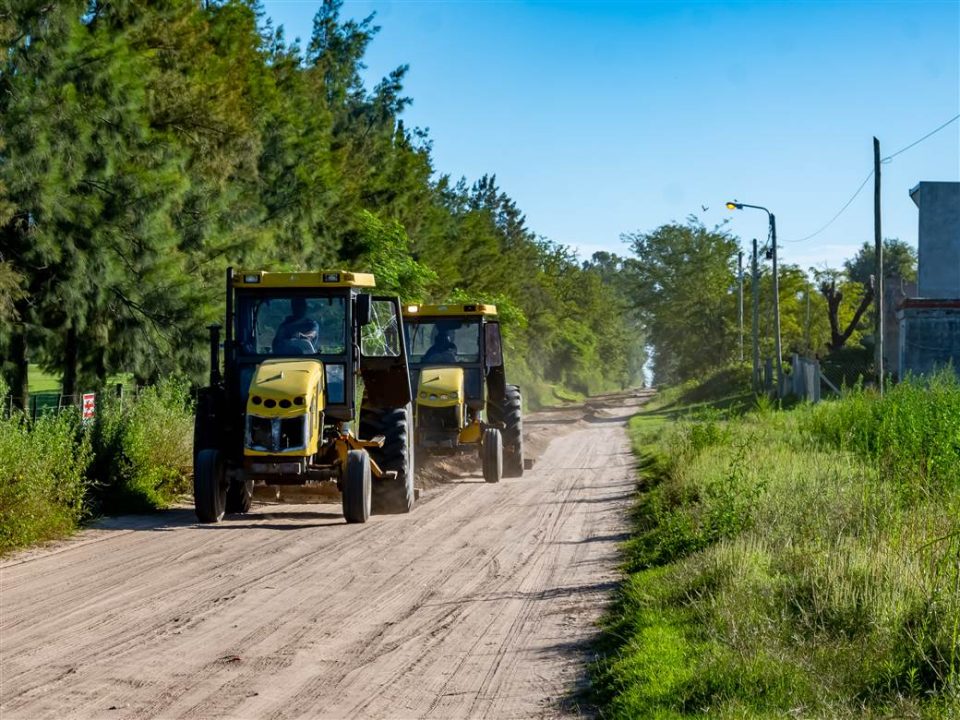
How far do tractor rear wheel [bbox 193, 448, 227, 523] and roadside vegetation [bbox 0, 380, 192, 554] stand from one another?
143 cm

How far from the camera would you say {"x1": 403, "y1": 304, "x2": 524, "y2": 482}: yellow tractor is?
2073 centimetres

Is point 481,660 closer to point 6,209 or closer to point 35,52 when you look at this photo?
point 6,209

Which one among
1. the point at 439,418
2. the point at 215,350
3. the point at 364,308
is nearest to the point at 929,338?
the point at 439,418

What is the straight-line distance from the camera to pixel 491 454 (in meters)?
21.1

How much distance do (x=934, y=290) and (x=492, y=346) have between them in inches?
762

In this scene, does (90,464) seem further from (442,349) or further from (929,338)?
(929,338)

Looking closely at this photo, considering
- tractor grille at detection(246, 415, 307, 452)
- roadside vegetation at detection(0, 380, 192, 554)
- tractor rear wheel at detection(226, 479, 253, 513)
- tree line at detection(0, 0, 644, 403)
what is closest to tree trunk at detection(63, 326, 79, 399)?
tree line at detection(0, 0, 644, 403)

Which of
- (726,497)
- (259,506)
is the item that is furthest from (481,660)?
(259,506)

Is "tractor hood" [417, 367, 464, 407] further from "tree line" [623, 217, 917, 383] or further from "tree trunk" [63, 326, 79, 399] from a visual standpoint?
"tree line" [623, 217, 917, 383]

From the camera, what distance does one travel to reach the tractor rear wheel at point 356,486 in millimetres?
15227

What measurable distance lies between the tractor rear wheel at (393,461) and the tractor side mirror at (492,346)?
16.5 feet

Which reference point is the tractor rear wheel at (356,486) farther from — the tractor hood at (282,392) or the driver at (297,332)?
the driver at (297,332)

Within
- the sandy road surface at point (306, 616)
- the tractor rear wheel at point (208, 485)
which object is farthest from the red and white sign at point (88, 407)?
the tractor rear wheel at point (208, 485)

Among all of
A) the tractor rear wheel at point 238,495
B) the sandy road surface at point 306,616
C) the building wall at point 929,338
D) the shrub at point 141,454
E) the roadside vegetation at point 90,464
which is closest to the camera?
the sandy road surface at point 306,616
